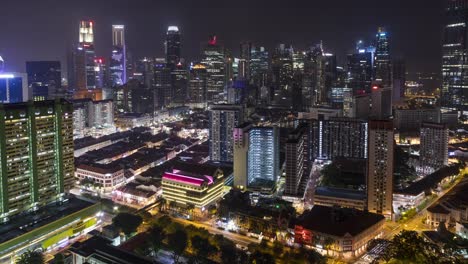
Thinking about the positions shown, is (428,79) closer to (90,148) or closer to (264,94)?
(264,94)

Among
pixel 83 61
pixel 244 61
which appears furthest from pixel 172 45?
pixel 83 61

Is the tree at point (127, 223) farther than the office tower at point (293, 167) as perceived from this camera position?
No

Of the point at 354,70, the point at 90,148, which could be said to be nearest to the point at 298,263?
the point at 90,148

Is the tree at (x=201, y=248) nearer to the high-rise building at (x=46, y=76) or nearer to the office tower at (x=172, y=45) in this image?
the high-rise building at (x=46, y=76)

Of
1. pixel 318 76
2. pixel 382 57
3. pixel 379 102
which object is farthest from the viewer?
pixel 318 76

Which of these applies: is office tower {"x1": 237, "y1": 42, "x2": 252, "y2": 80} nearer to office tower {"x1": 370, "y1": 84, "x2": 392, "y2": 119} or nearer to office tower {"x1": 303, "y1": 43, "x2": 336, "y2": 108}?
office tower {"x1": 303, "y1": 43, "x2": 336, "y2": 108}

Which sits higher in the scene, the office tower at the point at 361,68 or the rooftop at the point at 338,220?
the office tower at the point at 361,68

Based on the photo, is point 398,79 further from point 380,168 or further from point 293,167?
point 380,168

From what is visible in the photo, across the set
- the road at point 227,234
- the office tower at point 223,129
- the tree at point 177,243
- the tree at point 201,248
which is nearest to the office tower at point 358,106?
the office tower at point 223,129
